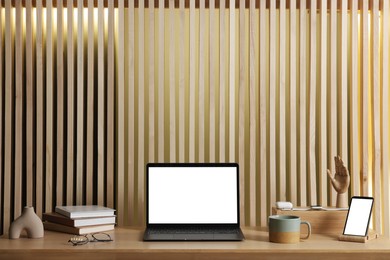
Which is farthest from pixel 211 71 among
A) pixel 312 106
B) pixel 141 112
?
pixel 312 106

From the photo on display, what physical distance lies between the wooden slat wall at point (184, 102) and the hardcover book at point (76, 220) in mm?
185

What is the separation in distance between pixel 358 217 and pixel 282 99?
2.37ft

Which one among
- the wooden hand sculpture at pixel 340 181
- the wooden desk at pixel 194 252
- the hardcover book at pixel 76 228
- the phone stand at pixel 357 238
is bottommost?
the wooden desk at pixel 194 252

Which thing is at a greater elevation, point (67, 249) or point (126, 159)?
point (126, 159)

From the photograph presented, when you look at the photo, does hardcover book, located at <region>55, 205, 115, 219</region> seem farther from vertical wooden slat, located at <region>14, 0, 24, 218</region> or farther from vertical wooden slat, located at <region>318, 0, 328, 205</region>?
vertical wooden slat, located at <region>318, 0, 328, 205</region>

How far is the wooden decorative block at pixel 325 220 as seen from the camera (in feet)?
8.93

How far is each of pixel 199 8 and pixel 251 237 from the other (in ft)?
3.83

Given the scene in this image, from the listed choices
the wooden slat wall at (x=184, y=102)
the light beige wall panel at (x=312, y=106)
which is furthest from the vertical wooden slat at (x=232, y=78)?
the light beige wall panel at (x=312, y=106)

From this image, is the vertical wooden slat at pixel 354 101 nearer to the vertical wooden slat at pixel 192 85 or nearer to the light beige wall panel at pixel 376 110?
the light beige wall panel at pixel 376 110

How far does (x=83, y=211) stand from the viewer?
2678 mm

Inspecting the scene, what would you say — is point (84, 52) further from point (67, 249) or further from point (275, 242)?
point (275, 242)

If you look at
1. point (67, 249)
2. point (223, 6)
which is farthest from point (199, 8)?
point (67, 249)

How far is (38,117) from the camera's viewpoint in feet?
9.75

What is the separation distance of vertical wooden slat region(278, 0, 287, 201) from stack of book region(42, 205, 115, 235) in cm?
85
